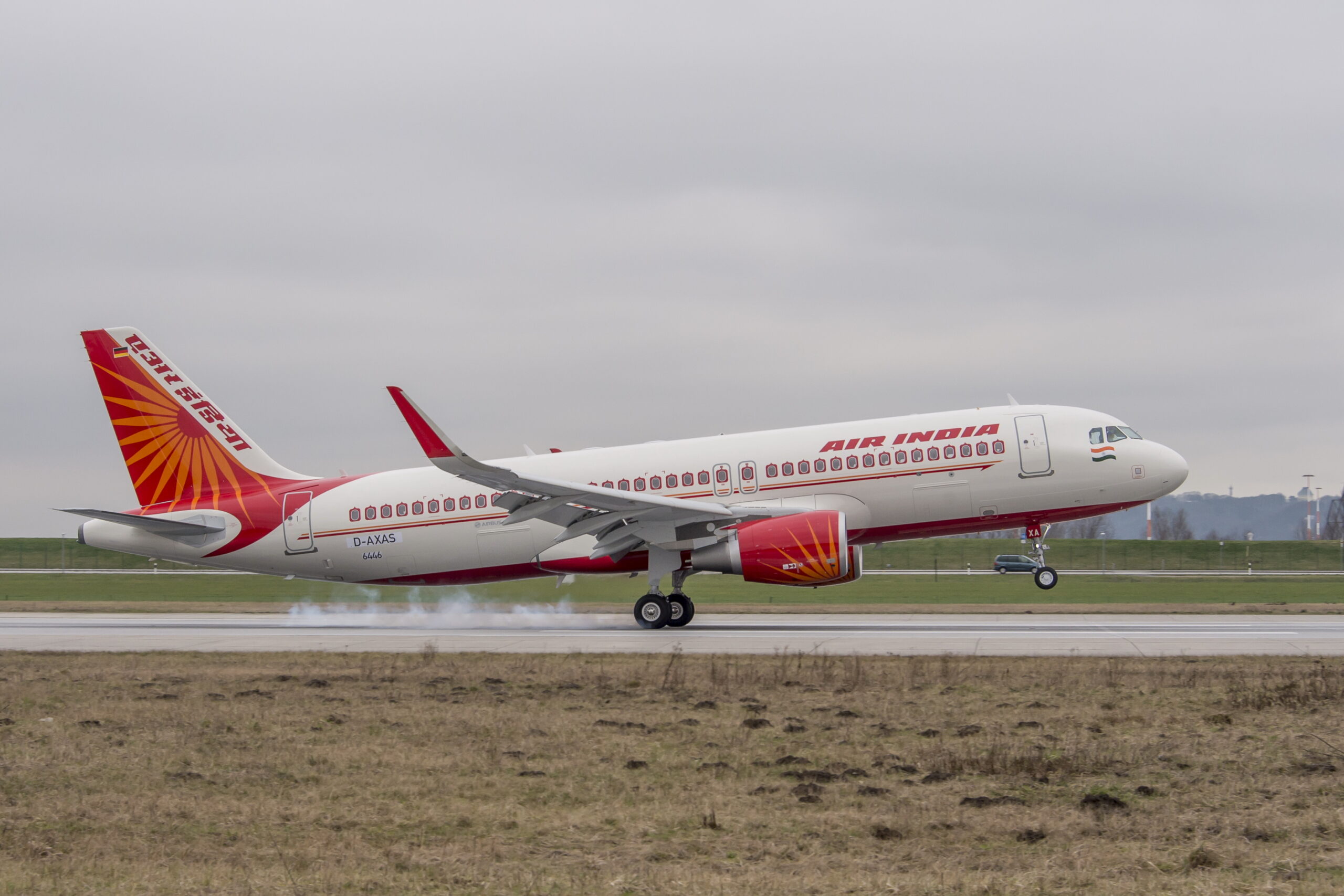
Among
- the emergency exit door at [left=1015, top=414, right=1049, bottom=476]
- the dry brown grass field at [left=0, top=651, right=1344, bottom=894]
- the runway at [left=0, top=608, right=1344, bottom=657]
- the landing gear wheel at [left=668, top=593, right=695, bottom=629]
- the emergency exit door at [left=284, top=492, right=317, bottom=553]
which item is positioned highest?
the emergency exit door at [left=1015, top=414, right=1049, bottom=476]

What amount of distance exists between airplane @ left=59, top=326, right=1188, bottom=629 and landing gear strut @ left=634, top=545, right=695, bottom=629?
45 mm

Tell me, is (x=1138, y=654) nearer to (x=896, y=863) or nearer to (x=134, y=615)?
(x=896, y=863)

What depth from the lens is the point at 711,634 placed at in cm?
2761

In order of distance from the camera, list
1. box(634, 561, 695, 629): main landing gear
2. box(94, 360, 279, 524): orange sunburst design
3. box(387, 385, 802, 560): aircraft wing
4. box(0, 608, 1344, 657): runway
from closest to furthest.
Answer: box(0, 608, 1344, 657): runway → box(387, 385, 802, 560): aircraft wing → box(634, 561, 695, 629): main landing gear → box(94, 360, 279, 524): orange sunburst design

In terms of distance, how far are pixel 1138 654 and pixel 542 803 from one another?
14545mm

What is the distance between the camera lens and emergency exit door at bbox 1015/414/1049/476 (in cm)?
2869

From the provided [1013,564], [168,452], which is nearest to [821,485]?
[168,452]

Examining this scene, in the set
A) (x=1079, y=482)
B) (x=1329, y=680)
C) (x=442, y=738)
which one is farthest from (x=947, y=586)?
(x=442, y=738)

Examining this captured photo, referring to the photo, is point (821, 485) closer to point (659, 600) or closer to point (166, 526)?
point (659, 600)

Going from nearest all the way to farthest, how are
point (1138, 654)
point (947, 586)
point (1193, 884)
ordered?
point (1193, 884) < point (1138, 654) < point (947, 586)

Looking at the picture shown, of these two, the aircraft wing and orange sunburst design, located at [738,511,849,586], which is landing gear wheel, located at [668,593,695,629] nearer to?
the aircraft wing

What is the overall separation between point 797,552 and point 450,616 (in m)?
12.9

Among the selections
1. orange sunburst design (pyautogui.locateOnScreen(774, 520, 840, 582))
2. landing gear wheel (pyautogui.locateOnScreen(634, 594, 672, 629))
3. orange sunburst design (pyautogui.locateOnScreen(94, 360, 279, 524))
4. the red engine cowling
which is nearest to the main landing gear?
landing gear wheel (pyautogui.locateOnScreen(634, 594, 672, 629))

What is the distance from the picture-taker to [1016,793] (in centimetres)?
1082
